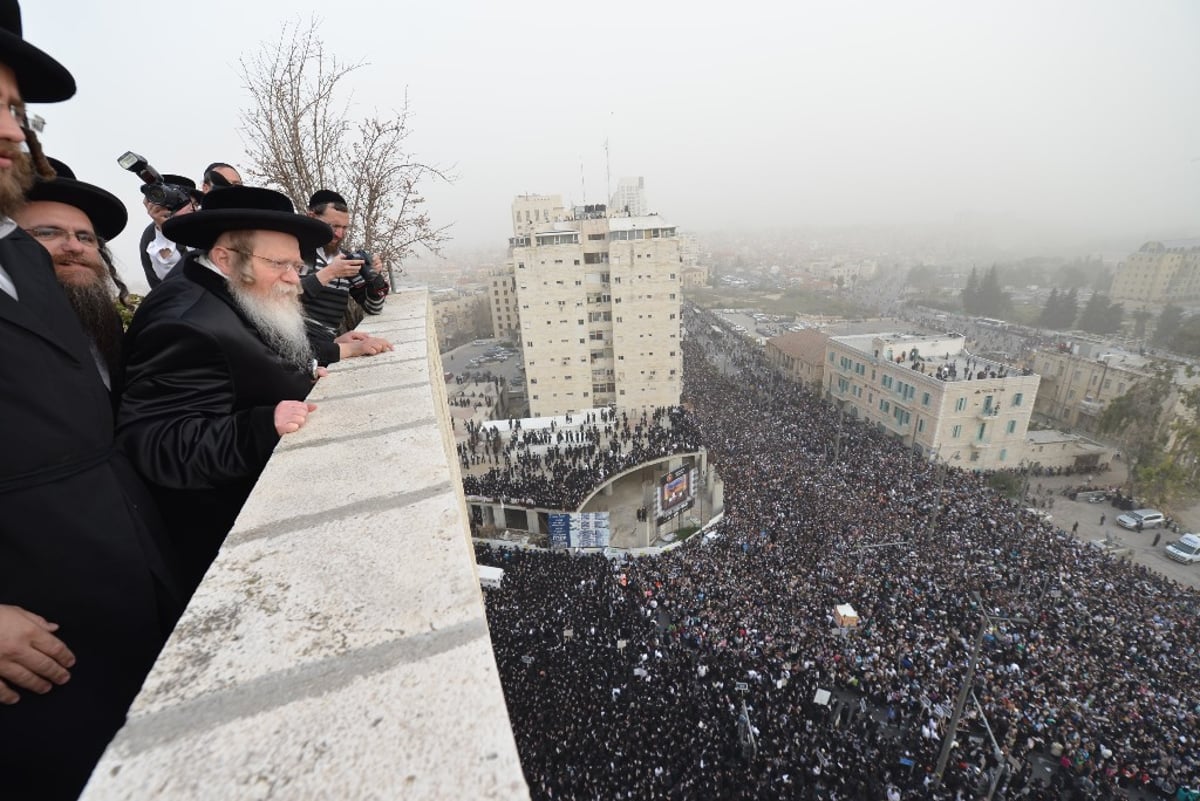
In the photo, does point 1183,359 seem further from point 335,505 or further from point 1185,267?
point 335,505

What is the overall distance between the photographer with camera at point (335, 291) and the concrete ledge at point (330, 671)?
201 centimetres

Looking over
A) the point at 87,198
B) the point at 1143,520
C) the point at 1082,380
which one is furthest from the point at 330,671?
the point at 1082,380

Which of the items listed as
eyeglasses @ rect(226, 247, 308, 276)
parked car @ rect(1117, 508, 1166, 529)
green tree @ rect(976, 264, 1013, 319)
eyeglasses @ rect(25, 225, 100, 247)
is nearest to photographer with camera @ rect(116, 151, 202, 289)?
eyeglasses @ rect(25, 225, 100, 247)

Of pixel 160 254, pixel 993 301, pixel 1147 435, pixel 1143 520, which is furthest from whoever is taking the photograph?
pixel 993 301

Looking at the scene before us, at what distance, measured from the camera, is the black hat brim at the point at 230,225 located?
2486mm

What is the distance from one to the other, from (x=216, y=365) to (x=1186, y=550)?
33.3 m

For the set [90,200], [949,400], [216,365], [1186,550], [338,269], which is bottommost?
[1186,550]

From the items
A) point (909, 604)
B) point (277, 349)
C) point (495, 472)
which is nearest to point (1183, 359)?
point (909, 604)

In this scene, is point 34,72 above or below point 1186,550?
above

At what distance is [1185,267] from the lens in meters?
68.9

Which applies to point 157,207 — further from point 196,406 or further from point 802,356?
point 802,356

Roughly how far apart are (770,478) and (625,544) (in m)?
7.24

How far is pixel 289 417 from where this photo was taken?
228 centimetres

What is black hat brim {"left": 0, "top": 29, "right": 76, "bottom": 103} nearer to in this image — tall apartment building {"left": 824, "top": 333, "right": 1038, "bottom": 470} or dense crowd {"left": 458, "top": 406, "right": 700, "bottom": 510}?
dense crowd {"left": 458, "top": 406, "right": 700, "bottom": 510}
